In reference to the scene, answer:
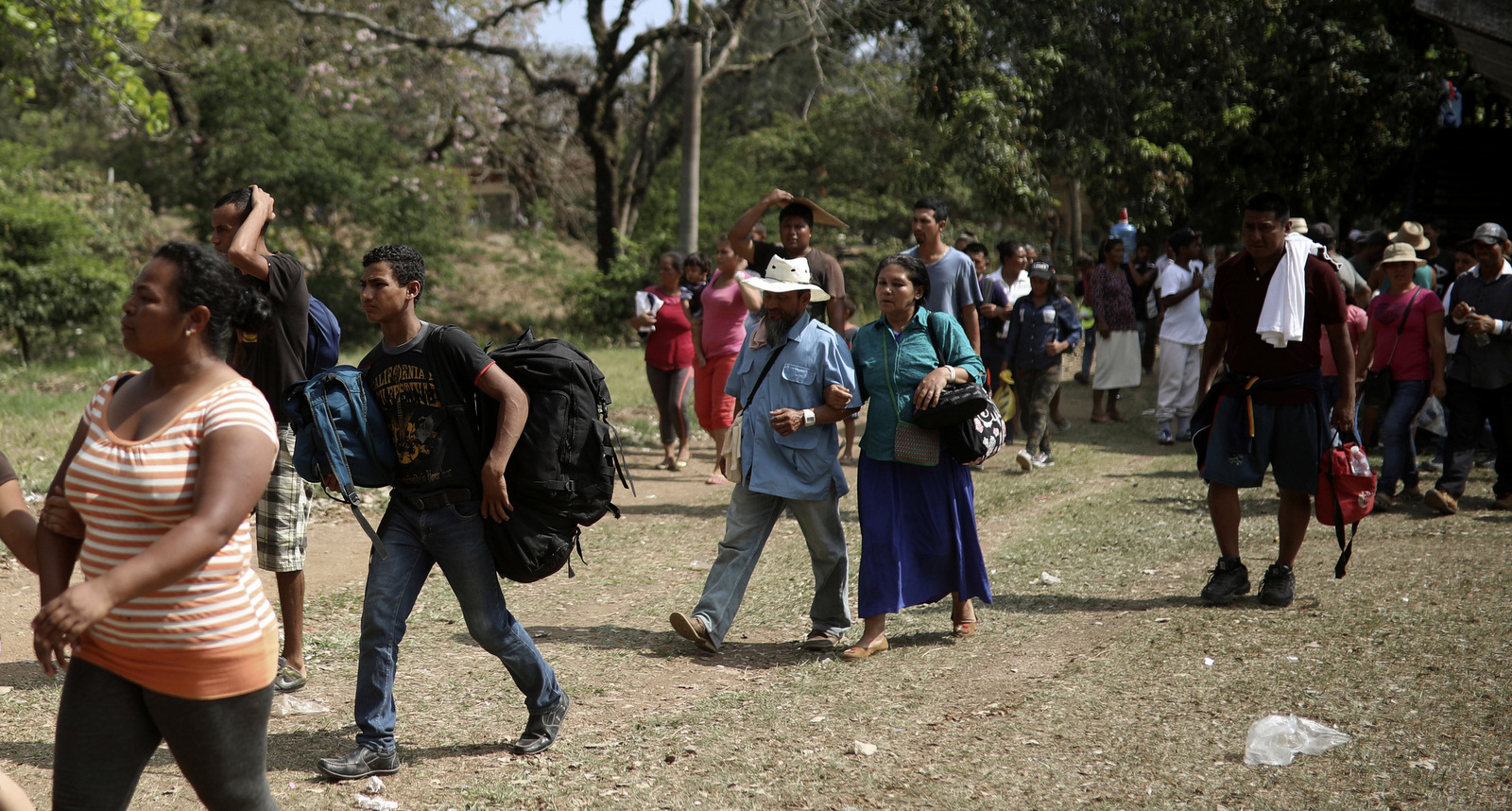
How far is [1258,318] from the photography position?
19.3 ft

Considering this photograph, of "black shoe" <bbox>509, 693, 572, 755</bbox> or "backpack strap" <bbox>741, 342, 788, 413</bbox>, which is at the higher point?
"backpack strap" <bbox>741, 342, 788, 413</bbox>

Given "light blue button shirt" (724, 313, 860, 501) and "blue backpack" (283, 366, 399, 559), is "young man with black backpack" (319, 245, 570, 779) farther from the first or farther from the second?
"light blue button shirt" (724, 313, 860, 501)

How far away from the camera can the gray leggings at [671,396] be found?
32.7ft

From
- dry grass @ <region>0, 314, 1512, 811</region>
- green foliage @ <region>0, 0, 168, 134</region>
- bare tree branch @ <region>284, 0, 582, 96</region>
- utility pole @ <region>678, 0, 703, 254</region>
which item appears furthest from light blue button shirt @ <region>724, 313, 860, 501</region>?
bare tree branch @ <region>284, 0, 582, 96</region>

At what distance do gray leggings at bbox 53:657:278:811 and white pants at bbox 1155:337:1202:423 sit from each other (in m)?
10.1

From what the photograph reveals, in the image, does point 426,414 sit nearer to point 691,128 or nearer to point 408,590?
point 408,590

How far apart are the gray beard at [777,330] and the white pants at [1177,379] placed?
698cm

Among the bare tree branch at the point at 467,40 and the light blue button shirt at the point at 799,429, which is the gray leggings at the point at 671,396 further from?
the bare tree branch at the point at 467,40


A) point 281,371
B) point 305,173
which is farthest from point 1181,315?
point 305,173

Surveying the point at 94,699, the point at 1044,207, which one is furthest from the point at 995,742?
the point at 1044,207

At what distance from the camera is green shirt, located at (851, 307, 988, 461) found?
5.35 meters

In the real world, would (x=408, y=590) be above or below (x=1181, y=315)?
below

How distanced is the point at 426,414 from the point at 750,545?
197 cm

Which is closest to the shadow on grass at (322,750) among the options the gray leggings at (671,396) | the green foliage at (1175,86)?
the gray leggings at (671,396)
